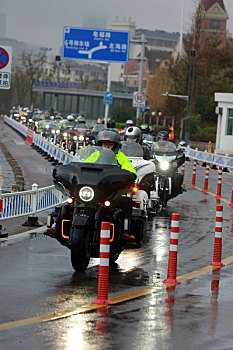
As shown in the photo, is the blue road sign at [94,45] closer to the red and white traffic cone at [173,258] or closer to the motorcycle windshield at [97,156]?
the motorcycle windshield at [97,156]

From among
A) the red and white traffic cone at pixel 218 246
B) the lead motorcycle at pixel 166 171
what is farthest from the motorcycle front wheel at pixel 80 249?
the lead motorcycle at pixel 166 171

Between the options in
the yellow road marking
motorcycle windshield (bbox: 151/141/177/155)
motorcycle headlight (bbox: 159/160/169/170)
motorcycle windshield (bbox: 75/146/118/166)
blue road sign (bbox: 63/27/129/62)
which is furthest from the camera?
blue road sign (bbox: 63/27/129/62)

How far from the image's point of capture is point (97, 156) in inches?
496

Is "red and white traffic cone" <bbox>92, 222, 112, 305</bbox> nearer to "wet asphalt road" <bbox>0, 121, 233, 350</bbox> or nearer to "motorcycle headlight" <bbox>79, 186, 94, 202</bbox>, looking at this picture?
"wet asphalt road" <bbox>0, 121, 233, 350</bbox>

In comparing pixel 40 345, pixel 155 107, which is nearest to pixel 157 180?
pixel 40 345

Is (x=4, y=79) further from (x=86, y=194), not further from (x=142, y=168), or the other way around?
(x=86, y=194)

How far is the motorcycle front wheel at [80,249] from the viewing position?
37.9ft

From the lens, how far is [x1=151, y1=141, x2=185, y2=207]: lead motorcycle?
22172 mm

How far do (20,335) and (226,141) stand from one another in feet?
174

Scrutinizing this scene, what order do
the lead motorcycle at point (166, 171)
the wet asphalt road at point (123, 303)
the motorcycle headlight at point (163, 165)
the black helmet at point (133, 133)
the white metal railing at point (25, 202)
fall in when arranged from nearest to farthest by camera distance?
the wet asphalt road at point (123, 303)
the white metal railing at point (25, 202)
the black helmet at point (133, 133)
the lead motorcycle at point (166, 171)
the motorcycle headlight at point (163, 165)

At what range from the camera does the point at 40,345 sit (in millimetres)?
7910

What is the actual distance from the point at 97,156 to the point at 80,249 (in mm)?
1583

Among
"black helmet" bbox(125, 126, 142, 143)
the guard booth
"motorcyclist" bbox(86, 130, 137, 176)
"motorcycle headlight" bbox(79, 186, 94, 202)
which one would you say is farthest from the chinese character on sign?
the guard booth

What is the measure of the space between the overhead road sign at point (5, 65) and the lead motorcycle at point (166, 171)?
17.0ft
